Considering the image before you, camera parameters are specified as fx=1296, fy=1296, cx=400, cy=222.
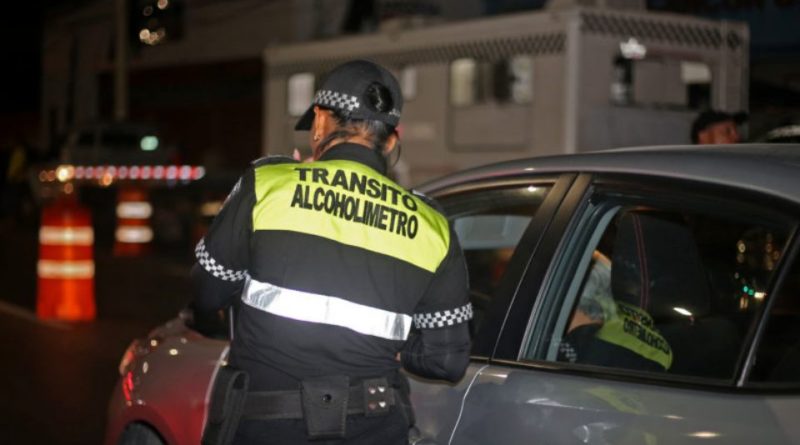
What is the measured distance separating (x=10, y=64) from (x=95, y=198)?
2401 cm

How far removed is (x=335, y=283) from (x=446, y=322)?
0.31m

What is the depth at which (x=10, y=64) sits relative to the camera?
4253cm

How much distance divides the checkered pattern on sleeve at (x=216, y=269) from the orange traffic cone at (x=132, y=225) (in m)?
14.6

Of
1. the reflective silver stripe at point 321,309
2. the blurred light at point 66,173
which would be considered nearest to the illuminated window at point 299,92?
the blurred light at point 66,173

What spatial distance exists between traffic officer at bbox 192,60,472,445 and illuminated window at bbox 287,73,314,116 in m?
14.4

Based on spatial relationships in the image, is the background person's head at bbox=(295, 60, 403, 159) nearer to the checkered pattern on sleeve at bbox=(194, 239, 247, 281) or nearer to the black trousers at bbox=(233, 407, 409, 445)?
the checkered pattern on sleeve at bbox=(194, 239, 247, 281)

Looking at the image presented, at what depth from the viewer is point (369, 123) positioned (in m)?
3.06

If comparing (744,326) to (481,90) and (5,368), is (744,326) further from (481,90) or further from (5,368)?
(481,90)

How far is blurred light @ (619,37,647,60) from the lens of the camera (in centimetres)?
1347

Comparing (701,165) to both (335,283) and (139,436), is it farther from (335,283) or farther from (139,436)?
(139,436)

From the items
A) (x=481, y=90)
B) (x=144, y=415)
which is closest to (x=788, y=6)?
(x=481, y=90)

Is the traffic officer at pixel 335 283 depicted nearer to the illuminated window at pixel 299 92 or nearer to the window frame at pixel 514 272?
the window frame at pixel 514 272

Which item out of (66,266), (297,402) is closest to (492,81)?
(66,266)

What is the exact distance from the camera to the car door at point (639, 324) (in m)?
2.81
